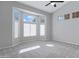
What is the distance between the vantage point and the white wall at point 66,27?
21.1 feet

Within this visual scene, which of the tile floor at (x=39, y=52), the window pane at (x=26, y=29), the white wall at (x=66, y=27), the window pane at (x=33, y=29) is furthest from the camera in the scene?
the window pane at (x=33, y=29)

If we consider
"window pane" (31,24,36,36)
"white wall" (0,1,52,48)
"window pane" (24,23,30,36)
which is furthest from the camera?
"window pane" (31,24,36,36)

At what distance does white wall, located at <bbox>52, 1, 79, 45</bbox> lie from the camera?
21.1ft

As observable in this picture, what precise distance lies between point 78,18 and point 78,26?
0.53 m

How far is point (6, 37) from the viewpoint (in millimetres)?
5133

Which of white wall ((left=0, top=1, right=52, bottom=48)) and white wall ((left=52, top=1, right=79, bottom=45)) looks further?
white wall ((left=52, top=1, right=79, bottom=45))

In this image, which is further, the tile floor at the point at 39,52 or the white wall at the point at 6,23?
the white wall at the point at 6,23

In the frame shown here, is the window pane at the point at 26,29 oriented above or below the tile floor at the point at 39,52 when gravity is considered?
above

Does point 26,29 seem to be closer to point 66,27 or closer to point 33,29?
point 33,29

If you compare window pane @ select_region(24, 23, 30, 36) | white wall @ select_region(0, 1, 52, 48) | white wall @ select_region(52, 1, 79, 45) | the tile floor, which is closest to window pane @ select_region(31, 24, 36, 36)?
window pane @ select_region(24, 23, 30, 36)

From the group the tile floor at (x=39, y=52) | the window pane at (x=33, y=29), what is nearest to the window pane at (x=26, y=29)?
the window pane at (x=33, y=29)

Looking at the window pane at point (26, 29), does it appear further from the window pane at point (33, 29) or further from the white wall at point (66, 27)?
the white wall at point (66, 27)

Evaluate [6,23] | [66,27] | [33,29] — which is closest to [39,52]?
[6,23]

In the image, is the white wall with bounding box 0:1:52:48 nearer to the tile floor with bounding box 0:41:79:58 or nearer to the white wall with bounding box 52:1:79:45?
the tile floor with bounding box 0:41:79:58
